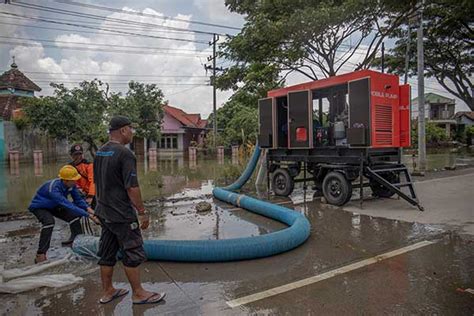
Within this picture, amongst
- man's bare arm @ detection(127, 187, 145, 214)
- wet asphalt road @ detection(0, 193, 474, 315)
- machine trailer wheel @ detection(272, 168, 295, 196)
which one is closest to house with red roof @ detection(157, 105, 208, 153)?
machine trailer wheel @ detection(272, 168, 295, 196)

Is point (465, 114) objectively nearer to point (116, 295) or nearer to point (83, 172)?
point (83, 172)

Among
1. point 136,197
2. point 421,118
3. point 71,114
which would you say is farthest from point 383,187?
point 71,114

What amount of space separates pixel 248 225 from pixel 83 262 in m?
2.89

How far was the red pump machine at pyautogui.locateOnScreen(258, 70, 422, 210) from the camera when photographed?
767 centimetres

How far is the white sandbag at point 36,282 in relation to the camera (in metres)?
3.74

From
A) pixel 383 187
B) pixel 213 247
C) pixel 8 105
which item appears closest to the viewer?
pixel 213 247

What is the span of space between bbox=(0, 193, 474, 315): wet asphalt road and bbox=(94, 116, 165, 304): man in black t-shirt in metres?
0.28

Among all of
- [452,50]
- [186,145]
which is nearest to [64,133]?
[186,145]

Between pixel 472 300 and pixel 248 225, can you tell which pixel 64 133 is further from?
pixel 472 300

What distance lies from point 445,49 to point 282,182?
52.6ft

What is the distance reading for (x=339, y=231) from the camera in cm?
604

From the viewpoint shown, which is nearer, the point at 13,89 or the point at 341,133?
the point at 341,133

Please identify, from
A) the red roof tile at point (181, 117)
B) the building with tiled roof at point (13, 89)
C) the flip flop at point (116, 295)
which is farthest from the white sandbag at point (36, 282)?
the red roof tile at point (181, 117)

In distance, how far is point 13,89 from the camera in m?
31.0
